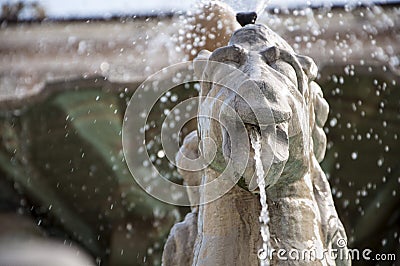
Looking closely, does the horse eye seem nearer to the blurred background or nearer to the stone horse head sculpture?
the stone horse head sculpture

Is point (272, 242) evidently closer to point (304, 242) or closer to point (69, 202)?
point (304, 242)

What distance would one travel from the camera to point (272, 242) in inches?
57.8

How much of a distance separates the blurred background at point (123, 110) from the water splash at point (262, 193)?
2.73 meters

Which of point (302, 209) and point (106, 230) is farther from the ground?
point (302, 209)

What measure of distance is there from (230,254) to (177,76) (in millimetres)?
3279

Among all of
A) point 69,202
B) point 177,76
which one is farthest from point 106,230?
point 177,76

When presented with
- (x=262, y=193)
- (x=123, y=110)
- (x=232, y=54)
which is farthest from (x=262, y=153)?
(x=123, y=110)

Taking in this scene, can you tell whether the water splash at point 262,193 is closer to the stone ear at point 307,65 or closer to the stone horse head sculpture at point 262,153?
the stone horse head sculpture at point 262,153

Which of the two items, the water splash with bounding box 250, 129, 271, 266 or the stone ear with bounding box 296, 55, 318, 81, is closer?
the water splash with bounding box 250, 129, 271, 266

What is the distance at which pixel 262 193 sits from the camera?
1383 mm

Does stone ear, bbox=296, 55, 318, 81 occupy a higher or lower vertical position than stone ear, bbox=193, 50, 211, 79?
higher

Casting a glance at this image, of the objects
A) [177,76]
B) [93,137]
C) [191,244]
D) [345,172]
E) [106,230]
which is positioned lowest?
[106,230]

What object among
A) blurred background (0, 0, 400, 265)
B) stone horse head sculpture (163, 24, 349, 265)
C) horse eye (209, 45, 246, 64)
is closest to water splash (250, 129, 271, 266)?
stone horse head sculpture (163, 24, 349, 265)

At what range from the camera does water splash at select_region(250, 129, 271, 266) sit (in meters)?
1.32
